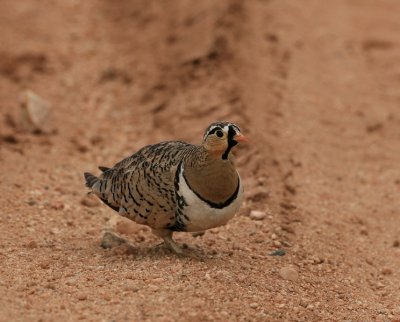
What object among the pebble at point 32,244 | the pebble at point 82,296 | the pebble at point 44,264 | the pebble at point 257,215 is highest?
the pebble at point 257,215

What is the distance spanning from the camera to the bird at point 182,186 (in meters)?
5.00

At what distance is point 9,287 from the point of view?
491 centimetres

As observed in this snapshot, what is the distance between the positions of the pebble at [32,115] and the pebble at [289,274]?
466 centimetres

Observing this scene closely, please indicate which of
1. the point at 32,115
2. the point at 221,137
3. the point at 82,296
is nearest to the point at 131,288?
the point at 82,296

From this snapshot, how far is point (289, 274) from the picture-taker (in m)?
5.50

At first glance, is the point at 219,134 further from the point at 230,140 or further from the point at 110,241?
the point at 110,241

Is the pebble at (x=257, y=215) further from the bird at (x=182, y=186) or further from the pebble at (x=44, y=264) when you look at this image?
the pebble at (x=44, y=264)

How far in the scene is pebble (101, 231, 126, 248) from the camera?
5.84 meters

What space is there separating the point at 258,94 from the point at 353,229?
119 inches

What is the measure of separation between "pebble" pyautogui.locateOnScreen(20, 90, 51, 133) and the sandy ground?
0.45 feet

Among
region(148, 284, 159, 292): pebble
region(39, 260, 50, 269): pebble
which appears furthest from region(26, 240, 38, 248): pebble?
region(148, 284, 159, 292): pebble

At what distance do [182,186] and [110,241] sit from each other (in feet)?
3.66

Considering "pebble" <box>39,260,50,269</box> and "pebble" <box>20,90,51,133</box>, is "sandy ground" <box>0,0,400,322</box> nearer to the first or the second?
"pebble" <box>39,260,50,269</box>

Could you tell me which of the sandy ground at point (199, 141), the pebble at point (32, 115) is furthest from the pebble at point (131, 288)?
the pebble at point (32, 115)
